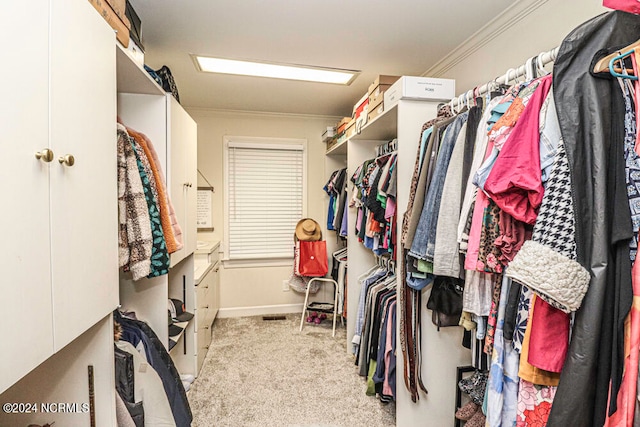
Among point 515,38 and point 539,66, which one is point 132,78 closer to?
point 539,66

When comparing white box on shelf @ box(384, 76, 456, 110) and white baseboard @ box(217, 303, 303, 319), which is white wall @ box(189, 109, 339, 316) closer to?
white baseboard @ box(217, 303, 303, 319)

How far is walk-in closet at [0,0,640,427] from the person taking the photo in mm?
748

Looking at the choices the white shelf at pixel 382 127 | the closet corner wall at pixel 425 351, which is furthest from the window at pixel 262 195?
the closet corner wall at pixel 425 351

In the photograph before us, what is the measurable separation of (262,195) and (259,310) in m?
1.35

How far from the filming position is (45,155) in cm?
74

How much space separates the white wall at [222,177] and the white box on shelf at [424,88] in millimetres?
2173

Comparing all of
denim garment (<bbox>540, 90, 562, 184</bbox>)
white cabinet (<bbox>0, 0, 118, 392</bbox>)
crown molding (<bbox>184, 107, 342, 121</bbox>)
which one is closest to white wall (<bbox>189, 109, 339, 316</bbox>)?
crown molding (<bbox>184, 107, 342, 121</bbox>)

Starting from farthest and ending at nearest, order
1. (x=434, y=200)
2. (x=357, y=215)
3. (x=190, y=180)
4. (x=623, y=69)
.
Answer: (x=357, y=215) → (x=190, y=180) → (x=434, y=200) → (x=623, y=69)

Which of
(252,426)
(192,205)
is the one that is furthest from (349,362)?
(192,205)

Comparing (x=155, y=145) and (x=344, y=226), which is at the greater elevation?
(x=155, y=145)

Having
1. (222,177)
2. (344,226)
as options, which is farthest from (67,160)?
(222,177)

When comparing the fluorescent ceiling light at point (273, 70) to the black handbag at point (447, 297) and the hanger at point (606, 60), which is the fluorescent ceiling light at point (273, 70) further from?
the hanger at point (606, 60)

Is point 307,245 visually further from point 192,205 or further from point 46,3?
point 46,3

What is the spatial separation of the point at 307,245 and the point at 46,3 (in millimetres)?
2996
